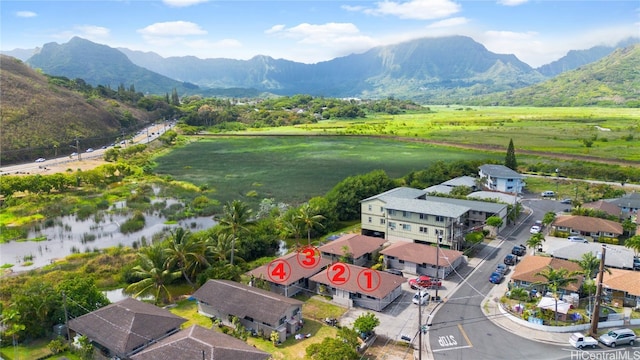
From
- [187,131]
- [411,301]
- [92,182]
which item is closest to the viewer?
[411,301]

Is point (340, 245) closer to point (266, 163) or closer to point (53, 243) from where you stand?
point (53, 243)

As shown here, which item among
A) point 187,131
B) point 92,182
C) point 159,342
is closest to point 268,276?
point 159,342

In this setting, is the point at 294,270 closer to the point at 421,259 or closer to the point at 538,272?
the point at 421,259

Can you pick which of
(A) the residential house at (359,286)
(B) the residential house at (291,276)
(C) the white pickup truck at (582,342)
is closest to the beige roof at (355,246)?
(B) the residential house at (291,276)

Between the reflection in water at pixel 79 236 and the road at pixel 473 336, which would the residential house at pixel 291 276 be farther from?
the reflection in water at pixel 79 236

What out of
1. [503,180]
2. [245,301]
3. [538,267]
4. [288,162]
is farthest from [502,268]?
[288,162]
